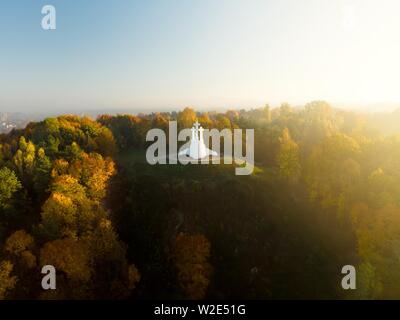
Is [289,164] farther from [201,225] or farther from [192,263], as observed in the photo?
[192,263]

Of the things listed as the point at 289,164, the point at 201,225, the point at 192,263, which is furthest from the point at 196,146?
the point at 192,263

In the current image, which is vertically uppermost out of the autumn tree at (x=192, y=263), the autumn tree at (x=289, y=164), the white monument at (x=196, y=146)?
the white monument at (x=196, y=146)

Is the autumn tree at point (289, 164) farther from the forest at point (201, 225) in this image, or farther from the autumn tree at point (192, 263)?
the autumn tree at point (192, 263)

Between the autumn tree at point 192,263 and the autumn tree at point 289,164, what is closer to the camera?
the autumn tree at point 192,263

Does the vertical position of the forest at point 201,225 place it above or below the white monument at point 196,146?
below

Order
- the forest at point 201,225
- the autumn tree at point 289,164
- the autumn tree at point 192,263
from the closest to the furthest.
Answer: the forest at point 201,225
the autumn tree at point 192,263
the autumn tree at point 289,164

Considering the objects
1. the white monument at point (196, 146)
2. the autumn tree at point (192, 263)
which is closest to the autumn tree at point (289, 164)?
the white monument at point (196, 146)

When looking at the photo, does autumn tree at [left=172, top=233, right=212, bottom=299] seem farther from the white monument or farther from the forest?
the white monument

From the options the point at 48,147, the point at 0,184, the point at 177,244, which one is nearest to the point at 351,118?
the point at 177,244

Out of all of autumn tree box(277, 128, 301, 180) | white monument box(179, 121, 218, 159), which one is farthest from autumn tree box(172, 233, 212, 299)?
autumn tree box(277, 128, 301, 180)

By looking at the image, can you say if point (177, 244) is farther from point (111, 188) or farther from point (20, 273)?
point (20, 273)
